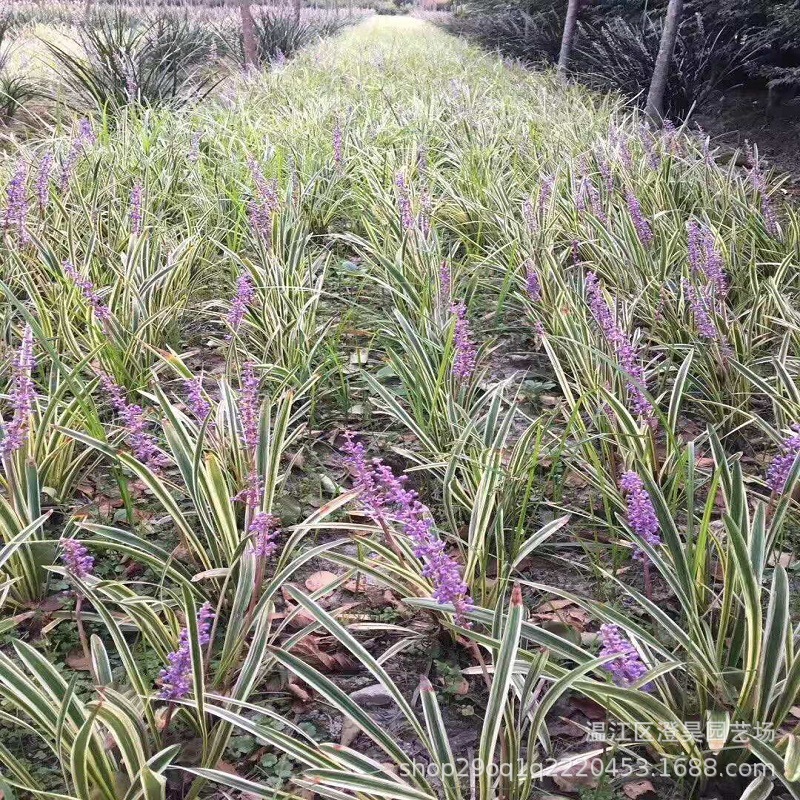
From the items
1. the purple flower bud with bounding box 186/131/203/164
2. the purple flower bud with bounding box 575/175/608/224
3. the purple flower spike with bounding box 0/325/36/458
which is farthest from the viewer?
the purple flower bud with bounding box 186/131/203/164

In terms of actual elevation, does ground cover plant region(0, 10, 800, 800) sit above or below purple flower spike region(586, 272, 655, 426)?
below

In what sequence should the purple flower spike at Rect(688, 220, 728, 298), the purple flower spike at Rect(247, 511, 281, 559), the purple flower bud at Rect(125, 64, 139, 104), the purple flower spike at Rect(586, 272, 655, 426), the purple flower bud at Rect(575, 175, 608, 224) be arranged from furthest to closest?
the purple flower bud at Rect(125, 64, 139, 104) < the purple flower bud at Rect(575, 175, 608, 224) < the purple flower spike at Rect(688, 220, 728, 298) < the purple flower spike at Rect(586, 272, 655, 426) < the purple flower spike at Rect(247, 511, 281, 559)

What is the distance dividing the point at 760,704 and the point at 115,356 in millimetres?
1853

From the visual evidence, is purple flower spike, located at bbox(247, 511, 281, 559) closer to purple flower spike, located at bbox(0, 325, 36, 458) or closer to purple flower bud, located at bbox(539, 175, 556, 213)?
purple flower spike, located at bbox(0, 325, 36, 458)

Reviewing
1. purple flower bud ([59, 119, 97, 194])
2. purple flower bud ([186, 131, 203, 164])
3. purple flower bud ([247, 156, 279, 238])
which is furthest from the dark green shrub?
purple flower bud ([247, 156, 279, 238])

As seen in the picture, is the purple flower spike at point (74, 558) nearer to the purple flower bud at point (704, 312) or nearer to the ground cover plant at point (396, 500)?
the ground cover plant at point (396, 500)

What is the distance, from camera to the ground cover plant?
3.52ft

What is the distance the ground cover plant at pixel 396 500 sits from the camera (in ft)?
3.52

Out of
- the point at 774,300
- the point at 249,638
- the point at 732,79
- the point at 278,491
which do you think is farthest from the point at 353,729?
the point at 732,79

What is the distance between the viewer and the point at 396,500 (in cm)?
112

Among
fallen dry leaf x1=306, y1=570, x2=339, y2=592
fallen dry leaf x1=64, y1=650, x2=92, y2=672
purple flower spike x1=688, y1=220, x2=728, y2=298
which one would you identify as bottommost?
fallen dry leaf x1=64, y1=650, x2=92, y2=672

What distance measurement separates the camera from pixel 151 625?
1.22 m

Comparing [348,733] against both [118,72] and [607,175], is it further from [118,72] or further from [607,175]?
[118,72]

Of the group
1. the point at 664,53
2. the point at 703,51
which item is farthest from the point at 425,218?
the point at 703,51
